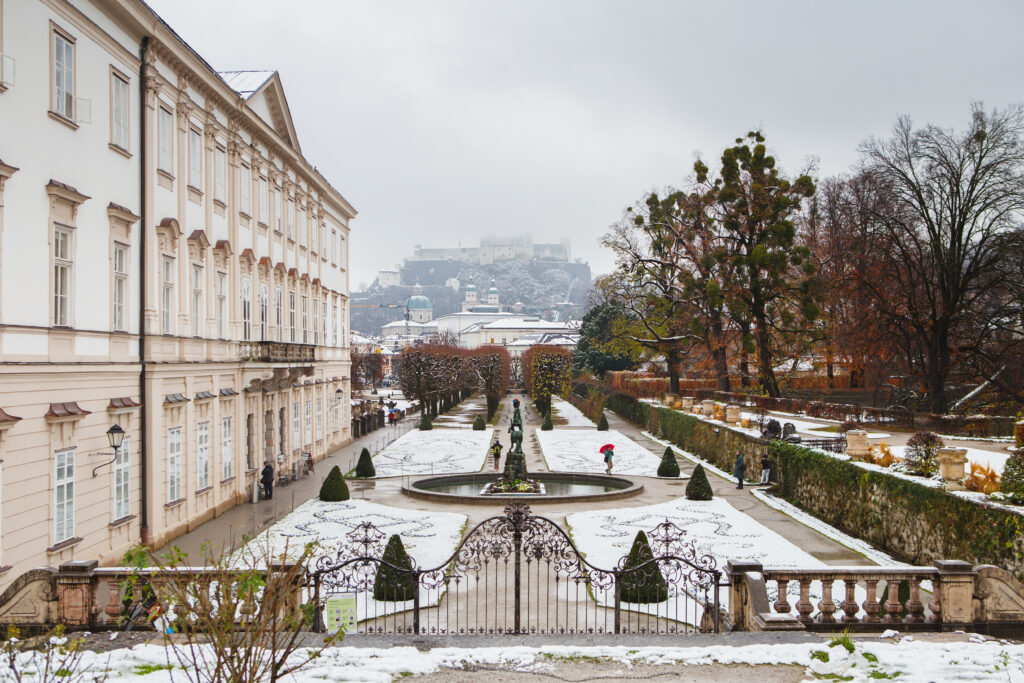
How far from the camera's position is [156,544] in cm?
1952

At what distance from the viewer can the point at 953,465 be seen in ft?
54.2

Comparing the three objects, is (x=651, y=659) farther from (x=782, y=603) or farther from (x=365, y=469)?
(x=365, y=469)

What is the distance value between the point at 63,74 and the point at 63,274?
11.9 ft

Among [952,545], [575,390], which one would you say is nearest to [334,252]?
[952,545]

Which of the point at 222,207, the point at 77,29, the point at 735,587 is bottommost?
the point at 735,587

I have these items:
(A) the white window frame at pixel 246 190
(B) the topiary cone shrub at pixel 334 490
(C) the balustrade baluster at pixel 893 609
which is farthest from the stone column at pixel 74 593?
(A) the white window frame at pixel 246 190

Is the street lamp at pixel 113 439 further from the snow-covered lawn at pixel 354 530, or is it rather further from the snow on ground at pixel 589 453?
the snow on ground at pixel 589 453

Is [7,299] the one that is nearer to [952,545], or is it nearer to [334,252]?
[952,545]

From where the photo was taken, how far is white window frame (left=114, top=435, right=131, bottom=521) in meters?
17.8

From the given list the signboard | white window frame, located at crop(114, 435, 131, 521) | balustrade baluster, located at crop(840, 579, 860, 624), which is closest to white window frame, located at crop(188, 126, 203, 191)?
white window frame, located at crop(114, 435, 131, 521)

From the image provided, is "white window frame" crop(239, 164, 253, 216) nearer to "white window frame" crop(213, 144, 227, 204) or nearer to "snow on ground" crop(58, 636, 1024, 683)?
"white window frame" crop(213, 144, 227, 204)

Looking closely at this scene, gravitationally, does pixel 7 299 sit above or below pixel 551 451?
above

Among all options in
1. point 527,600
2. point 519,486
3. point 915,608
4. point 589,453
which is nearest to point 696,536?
point 519,486

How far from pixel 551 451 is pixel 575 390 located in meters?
44.7
